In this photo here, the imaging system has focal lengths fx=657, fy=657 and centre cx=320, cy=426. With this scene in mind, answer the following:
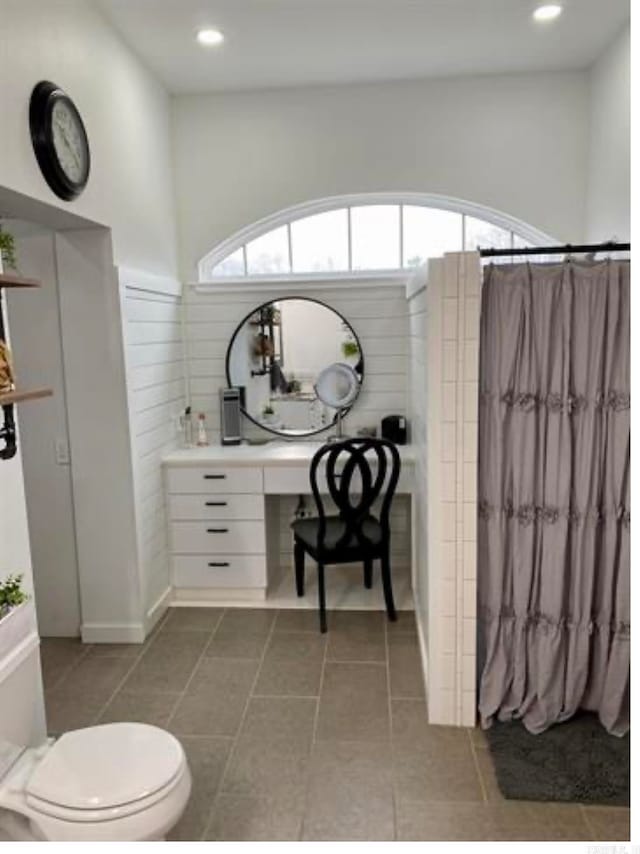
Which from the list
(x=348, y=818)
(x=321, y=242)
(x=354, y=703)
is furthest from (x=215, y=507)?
(x=348, y=818)

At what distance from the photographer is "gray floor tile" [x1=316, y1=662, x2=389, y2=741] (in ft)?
8.64

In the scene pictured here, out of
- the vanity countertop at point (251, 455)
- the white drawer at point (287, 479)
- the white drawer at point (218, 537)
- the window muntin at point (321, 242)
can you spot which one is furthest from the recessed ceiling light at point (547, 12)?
the white drawer at point (218, 537)

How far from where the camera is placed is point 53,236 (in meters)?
3.14

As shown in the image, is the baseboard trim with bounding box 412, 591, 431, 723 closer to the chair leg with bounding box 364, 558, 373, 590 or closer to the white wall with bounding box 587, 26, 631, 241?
the chair leg with bounding box 364, 558, 373, 590

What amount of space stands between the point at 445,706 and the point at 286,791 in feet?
2.39

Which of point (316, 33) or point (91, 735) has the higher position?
point (316, 33)

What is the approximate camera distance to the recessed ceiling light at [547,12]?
Result: 303 cm

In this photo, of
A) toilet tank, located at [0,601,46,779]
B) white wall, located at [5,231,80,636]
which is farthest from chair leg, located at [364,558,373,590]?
toilet tank, located at [0,601,46,779]

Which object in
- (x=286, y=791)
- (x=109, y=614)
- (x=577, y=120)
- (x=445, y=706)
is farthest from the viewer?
(x=577, y=120)

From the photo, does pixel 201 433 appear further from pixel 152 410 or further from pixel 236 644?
pixel 236 644

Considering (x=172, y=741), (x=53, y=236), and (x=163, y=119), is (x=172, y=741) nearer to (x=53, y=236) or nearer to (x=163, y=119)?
(x=53, y=236)

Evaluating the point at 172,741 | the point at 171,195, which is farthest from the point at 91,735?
the point at 171,195

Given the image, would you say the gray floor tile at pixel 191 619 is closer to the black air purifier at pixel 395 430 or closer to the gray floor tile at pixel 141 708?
the gray floor tile at pixel 141 708

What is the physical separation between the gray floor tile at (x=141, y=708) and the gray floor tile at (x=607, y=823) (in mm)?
1623
